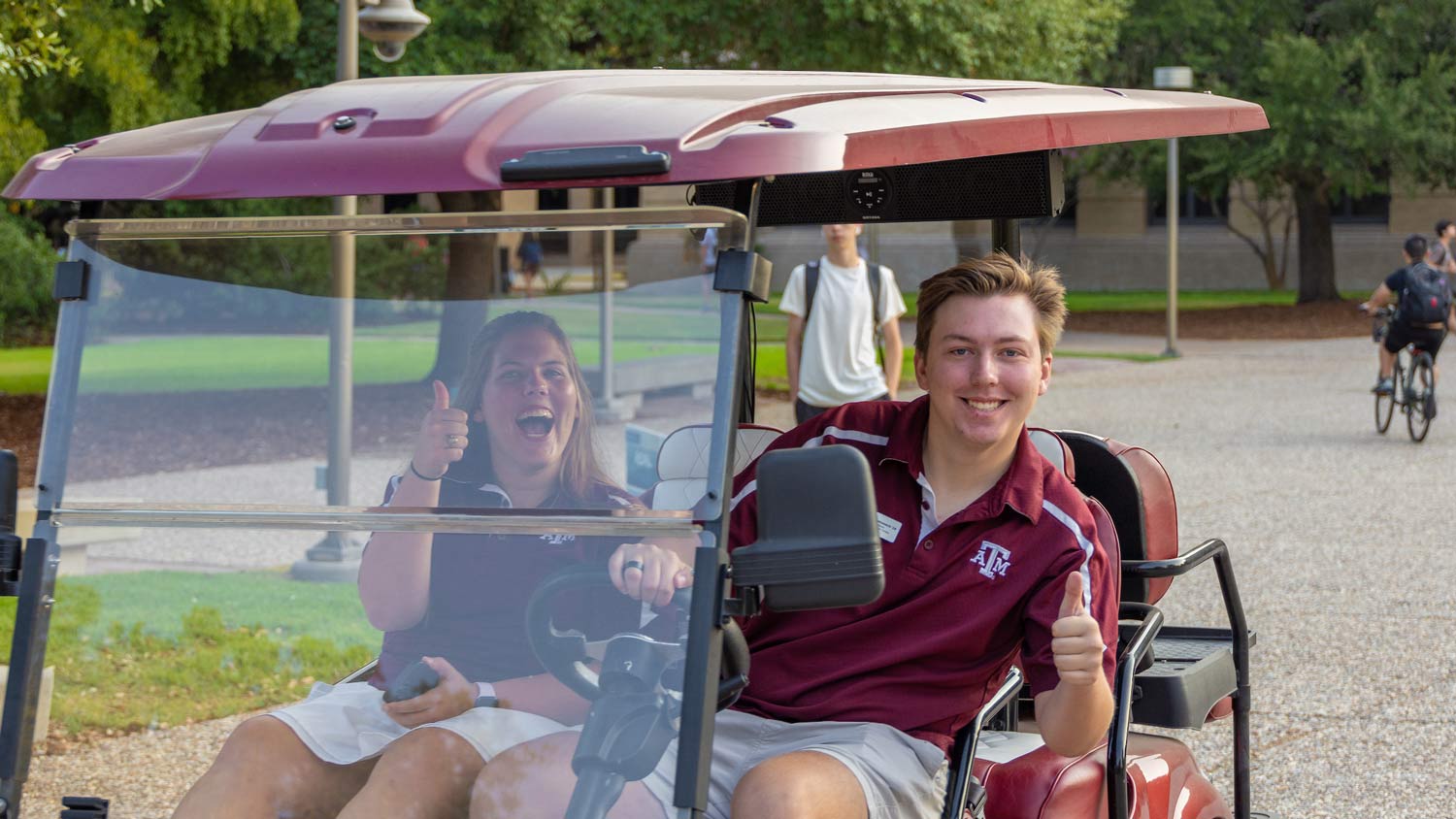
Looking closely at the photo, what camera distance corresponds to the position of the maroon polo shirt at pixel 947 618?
2.73 m

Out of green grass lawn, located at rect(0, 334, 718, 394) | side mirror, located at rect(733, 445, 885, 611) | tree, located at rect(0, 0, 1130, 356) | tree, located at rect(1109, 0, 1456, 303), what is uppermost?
tree, located at rect(1109, 0, 1456, 303)

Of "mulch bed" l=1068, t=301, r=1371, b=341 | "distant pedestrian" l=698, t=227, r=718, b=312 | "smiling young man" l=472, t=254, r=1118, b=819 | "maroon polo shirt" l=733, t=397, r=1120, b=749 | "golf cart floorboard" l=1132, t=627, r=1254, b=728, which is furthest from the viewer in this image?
"mulch bed" l=1068, t=301, r=1371, b=341

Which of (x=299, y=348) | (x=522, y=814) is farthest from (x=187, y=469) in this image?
(x=522, y=814)

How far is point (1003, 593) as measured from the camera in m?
2.74

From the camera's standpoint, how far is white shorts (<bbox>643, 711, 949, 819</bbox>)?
8.37ft

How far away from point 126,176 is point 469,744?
86 centimetres

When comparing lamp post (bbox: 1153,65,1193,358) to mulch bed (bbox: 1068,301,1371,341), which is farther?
mulch bed (bbox: 1068,301,1371,341)

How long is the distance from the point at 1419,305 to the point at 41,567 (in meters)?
12.0

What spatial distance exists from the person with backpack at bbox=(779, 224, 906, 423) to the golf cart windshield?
17.5 ft

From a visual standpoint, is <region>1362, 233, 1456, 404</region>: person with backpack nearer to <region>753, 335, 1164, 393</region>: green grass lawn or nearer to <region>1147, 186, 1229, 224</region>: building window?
<region>753, 335, 1164, 393</region>: green grass lawn

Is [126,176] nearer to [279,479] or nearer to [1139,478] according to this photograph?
[279,479]

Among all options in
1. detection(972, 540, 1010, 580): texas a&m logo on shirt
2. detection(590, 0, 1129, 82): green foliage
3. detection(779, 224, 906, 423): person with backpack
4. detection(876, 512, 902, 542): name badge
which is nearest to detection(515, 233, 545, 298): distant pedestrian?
detection(876, 512, 902, 542): name badge

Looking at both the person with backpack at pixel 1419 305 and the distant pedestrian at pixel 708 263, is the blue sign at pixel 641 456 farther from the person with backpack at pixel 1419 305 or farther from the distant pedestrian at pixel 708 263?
the person with backpack at pixel 1419 305

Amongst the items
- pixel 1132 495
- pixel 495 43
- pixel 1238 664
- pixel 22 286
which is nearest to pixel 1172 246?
pixel 495 43
